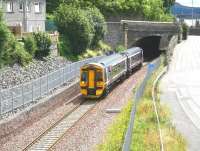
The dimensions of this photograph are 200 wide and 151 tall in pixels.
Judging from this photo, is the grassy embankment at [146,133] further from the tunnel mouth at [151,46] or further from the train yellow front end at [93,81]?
the tunnel mouth at [151,46]

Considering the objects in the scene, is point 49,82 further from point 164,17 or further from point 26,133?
point 164,17

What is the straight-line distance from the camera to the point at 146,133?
2667 centimetres

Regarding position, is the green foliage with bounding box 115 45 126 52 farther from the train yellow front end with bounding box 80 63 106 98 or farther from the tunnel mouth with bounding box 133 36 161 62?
the train yellow front end with bounding box 80 63 106 98

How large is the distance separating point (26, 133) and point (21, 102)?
5.36 m

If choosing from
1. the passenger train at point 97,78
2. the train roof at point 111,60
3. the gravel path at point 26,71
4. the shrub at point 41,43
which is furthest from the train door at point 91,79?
the shrub at point 41,43

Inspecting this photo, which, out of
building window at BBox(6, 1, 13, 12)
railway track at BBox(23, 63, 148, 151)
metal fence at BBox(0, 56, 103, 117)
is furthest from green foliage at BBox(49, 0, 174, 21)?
railway track at BBox(23, 63, 148, 151)

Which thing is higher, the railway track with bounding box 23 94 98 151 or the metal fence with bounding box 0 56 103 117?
the metal fence with bounding box 0 56 103 117

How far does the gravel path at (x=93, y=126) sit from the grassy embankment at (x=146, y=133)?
0.85 m

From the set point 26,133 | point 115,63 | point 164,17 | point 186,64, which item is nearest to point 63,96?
point 115,63

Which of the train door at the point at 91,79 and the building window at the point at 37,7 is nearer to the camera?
the train door at the point at 91,79

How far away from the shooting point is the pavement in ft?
97.2

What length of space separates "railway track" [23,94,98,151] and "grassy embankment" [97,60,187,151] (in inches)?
114

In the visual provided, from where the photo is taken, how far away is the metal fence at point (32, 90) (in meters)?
33.7

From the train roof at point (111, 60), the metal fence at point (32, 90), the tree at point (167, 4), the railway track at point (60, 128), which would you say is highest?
the tree at point (167, 4)
